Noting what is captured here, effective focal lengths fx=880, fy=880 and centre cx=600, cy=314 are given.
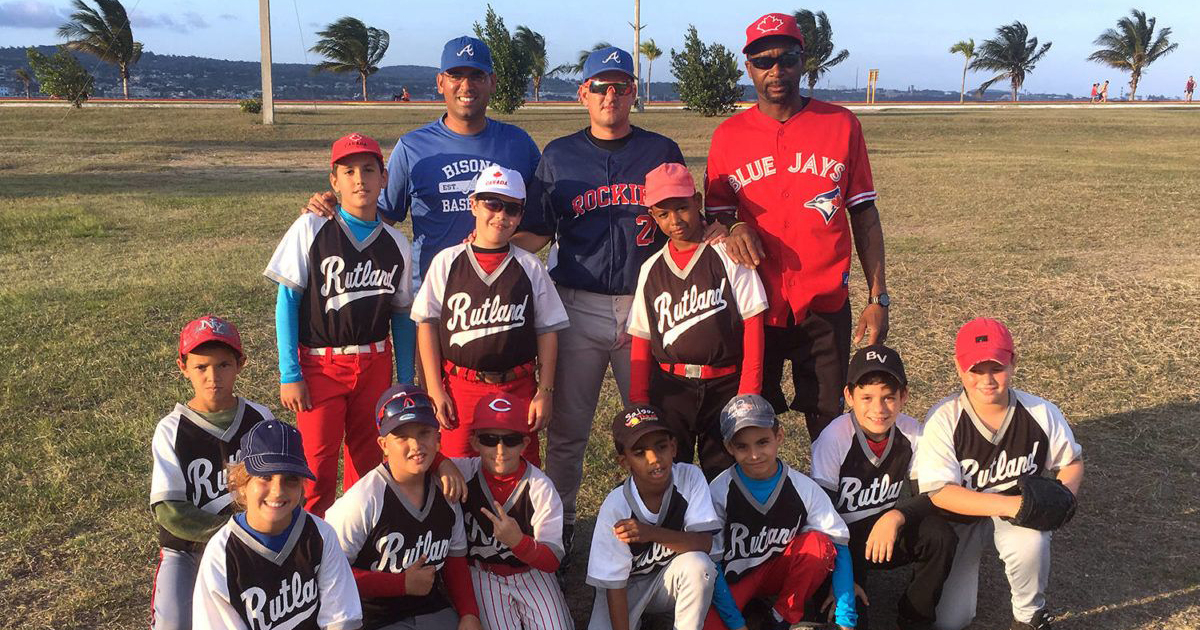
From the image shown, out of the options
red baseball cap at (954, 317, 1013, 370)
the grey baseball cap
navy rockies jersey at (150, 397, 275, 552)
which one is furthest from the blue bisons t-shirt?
red baseball cap at (954, 317, 1013, 370)

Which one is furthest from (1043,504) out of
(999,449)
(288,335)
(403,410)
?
(288,335)

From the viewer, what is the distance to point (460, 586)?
338 cm

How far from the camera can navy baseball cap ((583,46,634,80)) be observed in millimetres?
3756

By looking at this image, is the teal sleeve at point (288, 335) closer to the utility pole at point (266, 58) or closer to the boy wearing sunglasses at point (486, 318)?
the boy wearing sunglasses at point (486, 318)

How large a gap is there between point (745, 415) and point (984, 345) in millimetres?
988

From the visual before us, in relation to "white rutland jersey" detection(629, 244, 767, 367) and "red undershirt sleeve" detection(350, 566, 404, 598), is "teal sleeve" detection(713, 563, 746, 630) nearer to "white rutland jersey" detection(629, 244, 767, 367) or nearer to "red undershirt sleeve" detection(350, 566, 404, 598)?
"white rutland jersey" detection(629, 244, 767, 367)

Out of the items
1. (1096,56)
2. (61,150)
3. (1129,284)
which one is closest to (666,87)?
(1096,56)

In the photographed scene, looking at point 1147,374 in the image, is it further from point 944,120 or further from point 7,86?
point 7,86

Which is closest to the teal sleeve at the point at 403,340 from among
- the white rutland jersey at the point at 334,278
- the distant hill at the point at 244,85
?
the white rutland jersey at the point at 334,278

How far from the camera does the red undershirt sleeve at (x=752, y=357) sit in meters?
3.63

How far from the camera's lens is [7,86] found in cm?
11650

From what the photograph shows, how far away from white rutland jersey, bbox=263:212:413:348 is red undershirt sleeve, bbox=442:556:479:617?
990 millimetres

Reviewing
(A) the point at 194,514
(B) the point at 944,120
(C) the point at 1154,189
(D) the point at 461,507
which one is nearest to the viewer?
(A) the point at 194,514

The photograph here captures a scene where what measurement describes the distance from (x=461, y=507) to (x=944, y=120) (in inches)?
1387
